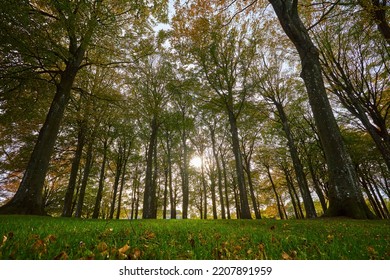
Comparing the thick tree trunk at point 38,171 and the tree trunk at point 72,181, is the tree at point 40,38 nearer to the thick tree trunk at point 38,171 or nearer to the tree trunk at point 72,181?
the thick tree trunk at point 38,171

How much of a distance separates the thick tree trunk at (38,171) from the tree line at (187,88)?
39mm

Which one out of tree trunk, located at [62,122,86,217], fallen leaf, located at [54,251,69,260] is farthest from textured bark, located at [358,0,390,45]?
tree trunk, located at [62,122,86,217]

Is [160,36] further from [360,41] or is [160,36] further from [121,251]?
[121,251]

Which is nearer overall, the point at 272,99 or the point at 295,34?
the point at 295,34

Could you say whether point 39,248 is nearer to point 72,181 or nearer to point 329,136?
point 329,136

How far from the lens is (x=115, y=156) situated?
19141 millimetres

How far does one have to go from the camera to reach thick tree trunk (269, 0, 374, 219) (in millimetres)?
6043

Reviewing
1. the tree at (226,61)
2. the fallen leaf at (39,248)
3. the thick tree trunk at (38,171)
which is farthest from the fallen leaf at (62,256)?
the tree at (226,61)

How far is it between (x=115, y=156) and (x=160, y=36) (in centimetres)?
1173

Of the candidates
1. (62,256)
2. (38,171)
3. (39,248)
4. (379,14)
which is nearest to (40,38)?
(38,171)

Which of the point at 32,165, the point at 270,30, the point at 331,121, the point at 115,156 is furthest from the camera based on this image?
the point at 115,156

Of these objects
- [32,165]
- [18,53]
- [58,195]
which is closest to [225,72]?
[18,53]

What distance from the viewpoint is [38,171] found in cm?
754

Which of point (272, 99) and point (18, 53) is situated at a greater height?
point (272, 99)
